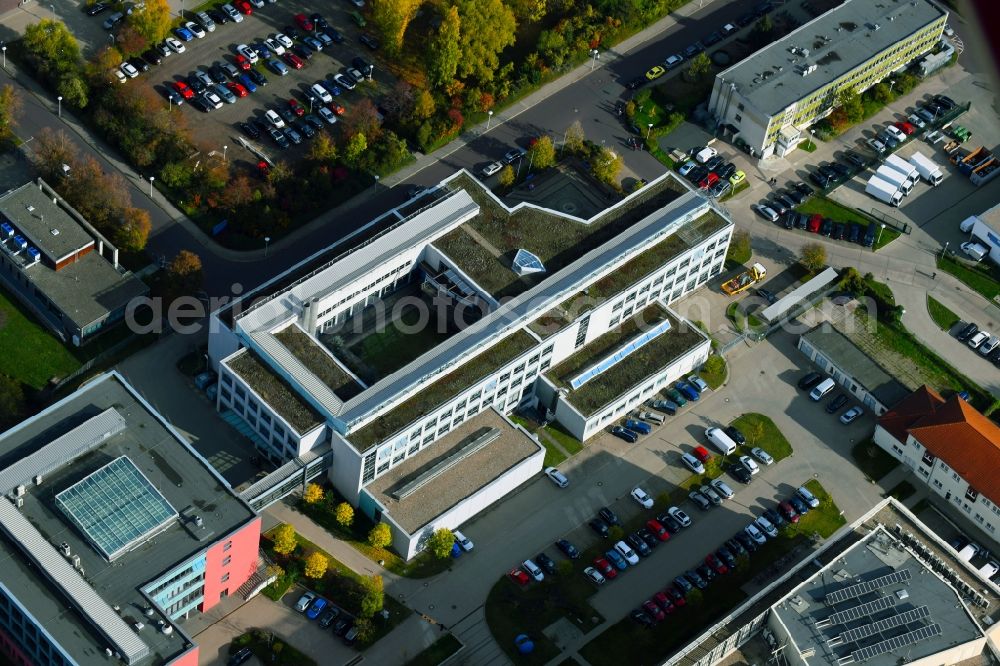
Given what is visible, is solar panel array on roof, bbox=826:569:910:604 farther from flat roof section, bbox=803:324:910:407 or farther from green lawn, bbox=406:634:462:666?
green lawn, bbox=406:634:462:666

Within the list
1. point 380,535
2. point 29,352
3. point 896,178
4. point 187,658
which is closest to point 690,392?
point 380,535

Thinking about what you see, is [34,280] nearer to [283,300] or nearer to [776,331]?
[283,300]

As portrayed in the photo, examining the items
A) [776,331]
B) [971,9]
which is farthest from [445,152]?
[971,9]

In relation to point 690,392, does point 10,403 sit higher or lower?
lower

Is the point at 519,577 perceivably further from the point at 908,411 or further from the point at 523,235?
the point at 908,411

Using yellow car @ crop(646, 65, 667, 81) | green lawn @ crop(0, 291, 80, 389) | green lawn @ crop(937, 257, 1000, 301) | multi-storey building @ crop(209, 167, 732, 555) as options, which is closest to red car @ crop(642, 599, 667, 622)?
multi-storey building @ crop(209, 167, 732, 555)
